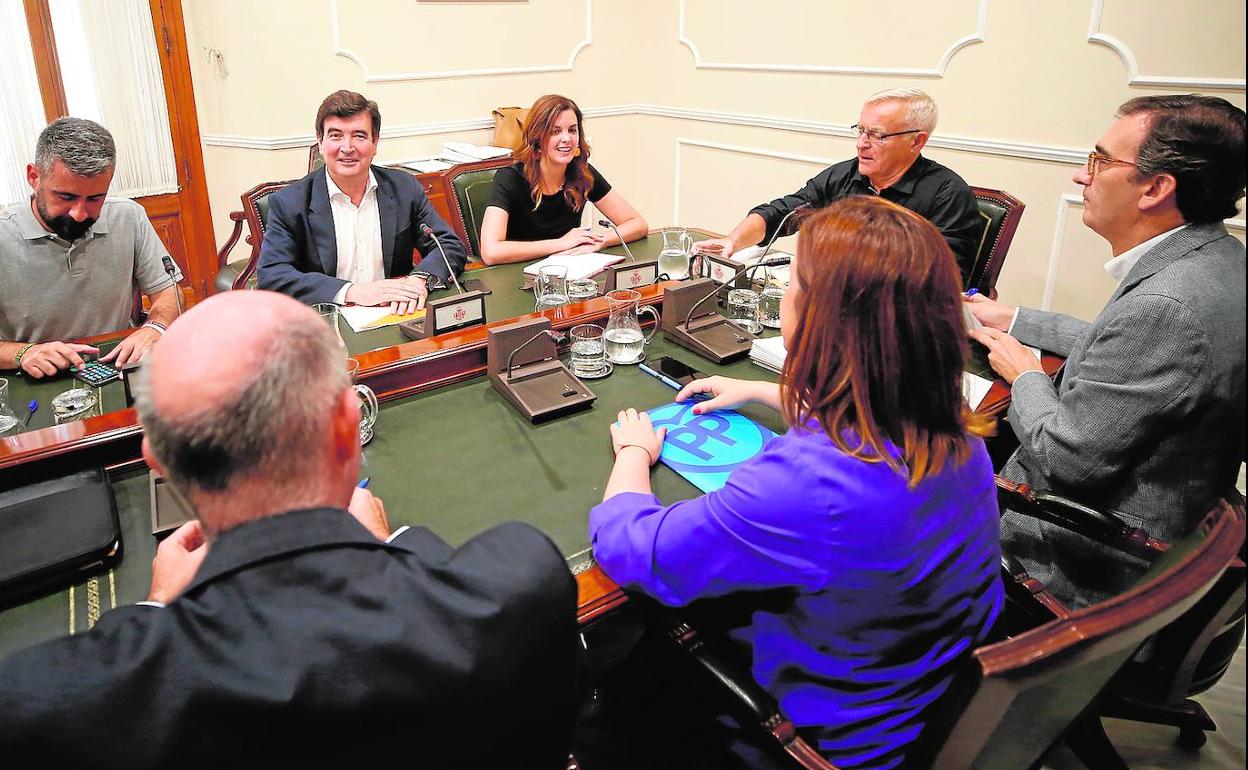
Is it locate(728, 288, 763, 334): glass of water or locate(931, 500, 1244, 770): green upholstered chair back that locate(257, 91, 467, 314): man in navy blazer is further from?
locate(931, 500, 1244, 770): green upholstered chair back

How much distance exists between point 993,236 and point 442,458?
6.77 feet

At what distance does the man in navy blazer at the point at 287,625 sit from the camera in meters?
0.64

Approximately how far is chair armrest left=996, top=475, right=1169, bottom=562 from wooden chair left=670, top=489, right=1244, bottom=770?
18.3 inches

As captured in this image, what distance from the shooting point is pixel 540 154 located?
2.95 m

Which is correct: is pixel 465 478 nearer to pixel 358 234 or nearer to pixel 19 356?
pixel 19 356

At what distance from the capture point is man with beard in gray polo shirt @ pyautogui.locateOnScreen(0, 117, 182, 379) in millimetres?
2049

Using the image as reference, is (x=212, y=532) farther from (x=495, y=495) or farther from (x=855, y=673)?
(x=855, y=673)

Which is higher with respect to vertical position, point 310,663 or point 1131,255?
point 1131,255

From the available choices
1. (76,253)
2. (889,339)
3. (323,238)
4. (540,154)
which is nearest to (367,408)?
(889,339)

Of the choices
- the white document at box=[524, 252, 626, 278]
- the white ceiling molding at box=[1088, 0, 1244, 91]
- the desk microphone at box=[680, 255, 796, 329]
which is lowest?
the white document at box=[524, 252, 626, 278]

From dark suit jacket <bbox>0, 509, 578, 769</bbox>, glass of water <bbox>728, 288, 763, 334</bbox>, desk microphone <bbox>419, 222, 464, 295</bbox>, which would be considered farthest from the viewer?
desk microphone <bbox>419, 222, 464, 295</bbox>

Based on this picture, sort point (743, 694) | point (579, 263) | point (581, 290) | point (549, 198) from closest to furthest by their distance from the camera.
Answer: point (743, 694) → point (581, 290) → point (579, 263) → point (549, 198)

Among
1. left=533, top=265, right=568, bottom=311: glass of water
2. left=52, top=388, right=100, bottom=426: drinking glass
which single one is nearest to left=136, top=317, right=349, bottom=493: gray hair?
left=52, top=388, right=100, bottom=426: drinking glass

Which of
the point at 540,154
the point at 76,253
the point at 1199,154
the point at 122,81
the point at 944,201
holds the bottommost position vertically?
the point at 76,253
